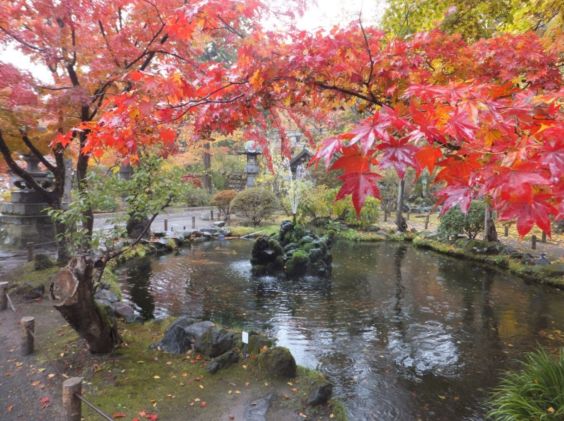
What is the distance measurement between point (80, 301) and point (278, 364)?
7.87ft

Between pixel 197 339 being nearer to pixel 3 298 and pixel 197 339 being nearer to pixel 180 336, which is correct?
pixel 180 336

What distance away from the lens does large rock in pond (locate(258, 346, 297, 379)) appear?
4.38 m

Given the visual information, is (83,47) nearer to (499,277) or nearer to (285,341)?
(285,341)

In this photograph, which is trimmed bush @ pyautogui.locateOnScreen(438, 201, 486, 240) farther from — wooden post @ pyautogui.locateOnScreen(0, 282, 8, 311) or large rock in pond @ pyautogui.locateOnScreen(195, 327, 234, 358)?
wooden post @ pyautogui.locateOnScreen(0, 282, 8, 311)

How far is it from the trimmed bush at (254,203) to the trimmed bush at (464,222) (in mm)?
8342

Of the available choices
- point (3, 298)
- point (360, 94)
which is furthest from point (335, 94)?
point (3, 298)

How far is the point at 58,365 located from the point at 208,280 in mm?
5107

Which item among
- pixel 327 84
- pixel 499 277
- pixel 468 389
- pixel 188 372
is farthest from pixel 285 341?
pixel 499 277

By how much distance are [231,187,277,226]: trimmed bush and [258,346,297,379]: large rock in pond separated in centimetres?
1419

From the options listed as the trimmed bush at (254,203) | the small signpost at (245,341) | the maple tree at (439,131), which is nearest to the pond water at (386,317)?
the small signpost at (245,341)

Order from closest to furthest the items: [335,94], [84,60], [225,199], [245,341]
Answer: [335,94]
[245,341]
[84,60]
[225,199]

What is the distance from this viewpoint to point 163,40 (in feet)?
22.5

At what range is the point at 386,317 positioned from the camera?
281 inches

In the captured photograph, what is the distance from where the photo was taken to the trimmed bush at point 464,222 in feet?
46.1
